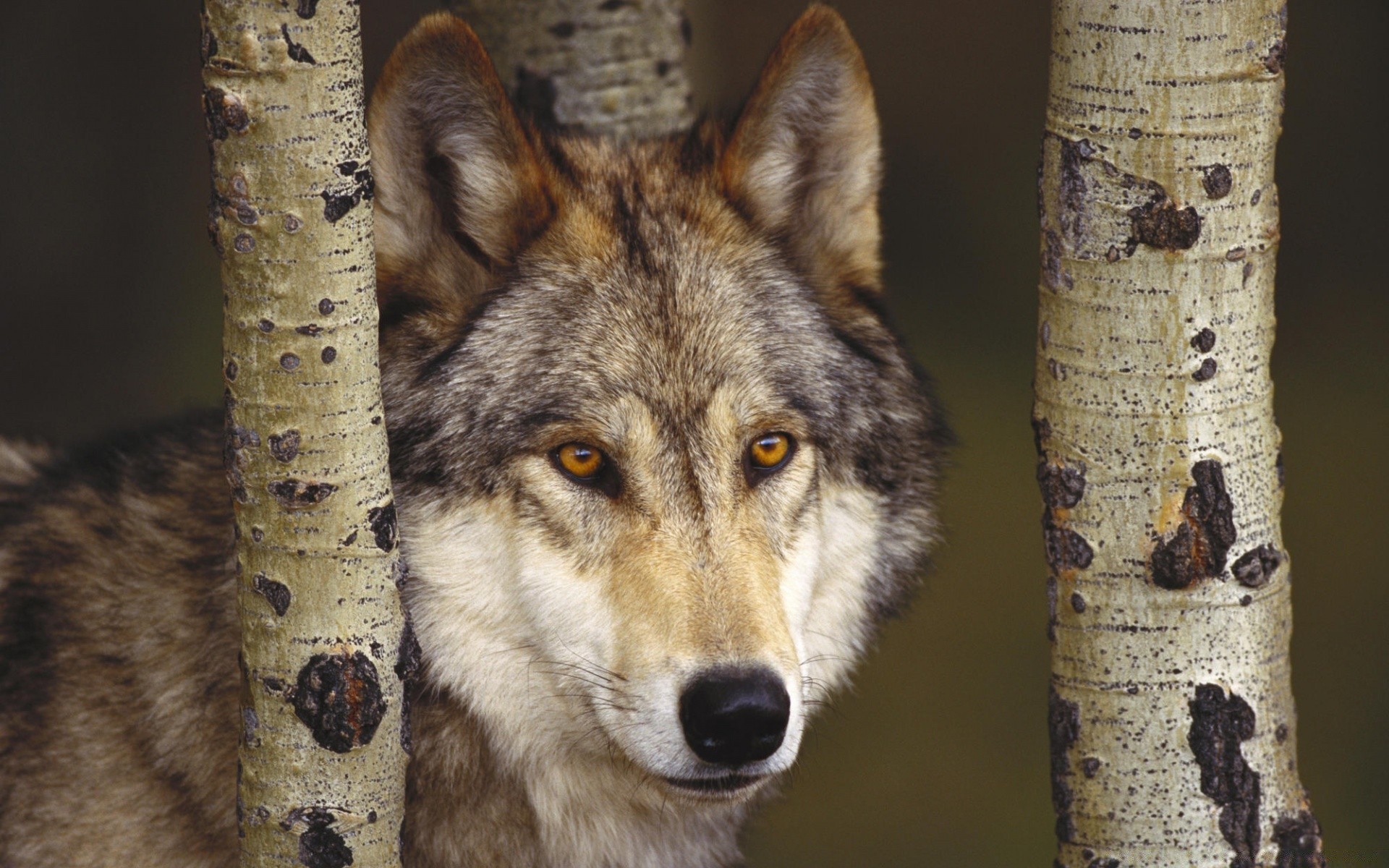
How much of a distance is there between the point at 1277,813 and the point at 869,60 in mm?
6571

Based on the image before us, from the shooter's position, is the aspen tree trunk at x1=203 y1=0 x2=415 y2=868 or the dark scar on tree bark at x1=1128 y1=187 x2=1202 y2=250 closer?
the aspen tree trunk at x1=203 y1=0 x2=415 y2=868

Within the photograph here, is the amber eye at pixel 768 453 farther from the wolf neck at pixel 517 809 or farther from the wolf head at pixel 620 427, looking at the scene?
the wolf neck at pixel 517 809

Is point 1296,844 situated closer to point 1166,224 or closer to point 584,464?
point 1166,224

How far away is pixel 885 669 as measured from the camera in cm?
719

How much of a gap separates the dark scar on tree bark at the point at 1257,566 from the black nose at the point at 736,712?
78cm

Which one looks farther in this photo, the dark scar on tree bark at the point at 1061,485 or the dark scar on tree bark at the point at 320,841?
the dark scar on tree bark at the point at 1061,485

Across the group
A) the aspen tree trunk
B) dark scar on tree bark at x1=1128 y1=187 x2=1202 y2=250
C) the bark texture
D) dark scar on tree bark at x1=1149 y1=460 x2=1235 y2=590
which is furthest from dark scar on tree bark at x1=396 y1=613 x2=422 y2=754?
the bark texture

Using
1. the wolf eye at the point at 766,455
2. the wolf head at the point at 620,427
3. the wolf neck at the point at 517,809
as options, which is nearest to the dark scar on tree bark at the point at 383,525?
the wolf head at the point at 620,427

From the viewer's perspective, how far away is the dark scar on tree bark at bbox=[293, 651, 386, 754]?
1.86 meters

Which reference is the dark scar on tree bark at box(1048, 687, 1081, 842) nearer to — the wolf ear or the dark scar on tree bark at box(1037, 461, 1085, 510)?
the dark scar on tree bark at box(1037, 461, 1085, 510)

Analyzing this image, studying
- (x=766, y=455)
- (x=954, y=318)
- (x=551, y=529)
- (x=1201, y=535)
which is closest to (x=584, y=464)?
(x=551, y=529)

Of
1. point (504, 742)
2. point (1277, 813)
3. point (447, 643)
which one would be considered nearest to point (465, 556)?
point (447, 643)

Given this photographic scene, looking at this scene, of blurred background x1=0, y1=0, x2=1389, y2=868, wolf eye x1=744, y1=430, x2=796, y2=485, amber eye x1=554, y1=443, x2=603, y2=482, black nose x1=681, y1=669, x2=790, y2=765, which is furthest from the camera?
blurred background x1=0, y1=0, x2=1389, y2=868

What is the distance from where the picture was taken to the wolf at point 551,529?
234cm
